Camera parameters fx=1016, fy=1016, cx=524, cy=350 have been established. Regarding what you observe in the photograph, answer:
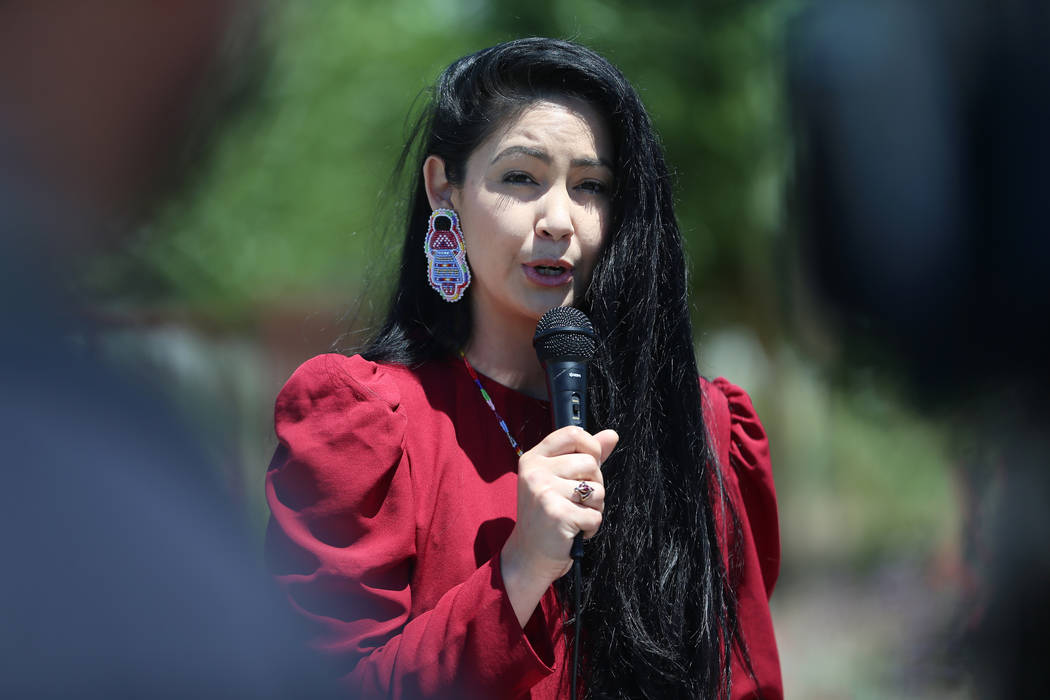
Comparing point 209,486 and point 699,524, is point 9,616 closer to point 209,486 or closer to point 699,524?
point 209,486

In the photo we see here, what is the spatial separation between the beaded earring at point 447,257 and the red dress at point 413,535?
14 centimetres

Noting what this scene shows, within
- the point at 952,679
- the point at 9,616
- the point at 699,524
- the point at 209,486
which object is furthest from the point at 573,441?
the point at 952,679

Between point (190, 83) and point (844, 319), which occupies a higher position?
point (844, 319)

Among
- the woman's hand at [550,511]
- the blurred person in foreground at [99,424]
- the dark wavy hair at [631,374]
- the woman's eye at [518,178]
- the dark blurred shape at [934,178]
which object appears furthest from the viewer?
the dark blurred shape at [934,178]

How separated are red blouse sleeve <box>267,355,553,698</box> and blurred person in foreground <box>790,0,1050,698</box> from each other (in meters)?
2.27

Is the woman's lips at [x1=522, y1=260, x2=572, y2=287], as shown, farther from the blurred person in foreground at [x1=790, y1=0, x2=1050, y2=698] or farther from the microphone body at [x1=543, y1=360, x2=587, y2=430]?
the blurred person in foreground at [x1=790, y1=0, x2=1050, y2=698]

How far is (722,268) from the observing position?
7664 millimetres

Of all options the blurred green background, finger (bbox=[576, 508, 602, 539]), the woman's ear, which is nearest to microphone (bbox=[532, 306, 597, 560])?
finger (bbox=[576, 508, 602, 539])

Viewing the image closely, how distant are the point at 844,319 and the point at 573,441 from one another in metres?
3.55

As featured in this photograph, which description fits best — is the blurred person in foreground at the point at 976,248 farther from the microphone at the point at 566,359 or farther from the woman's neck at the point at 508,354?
the microphone at the point at 566,359

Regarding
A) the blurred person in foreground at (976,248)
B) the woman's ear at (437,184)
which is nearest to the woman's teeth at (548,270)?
the woman's ear at (437,184)

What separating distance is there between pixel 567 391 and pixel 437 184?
1.99 ft

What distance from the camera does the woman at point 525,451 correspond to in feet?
4.99

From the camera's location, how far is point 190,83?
56 cm
